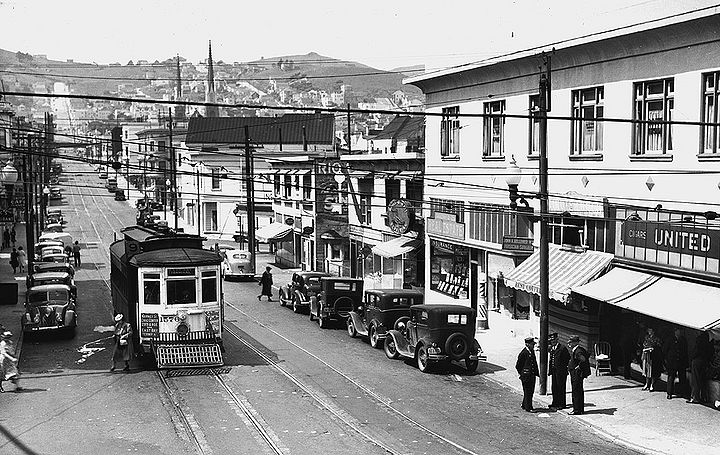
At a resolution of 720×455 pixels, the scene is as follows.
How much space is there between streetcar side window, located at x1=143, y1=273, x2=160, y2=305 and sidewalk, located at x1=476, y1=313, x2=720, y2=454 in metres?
8.78

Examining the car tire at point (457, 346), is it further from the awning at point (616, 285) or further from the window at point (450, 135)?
the window at point (450, 135)

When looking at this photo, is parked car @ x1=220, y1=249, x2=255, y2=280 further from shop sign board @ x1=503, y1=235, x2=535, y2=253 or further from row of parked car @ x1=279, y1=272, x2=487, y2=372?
shop sign board @ x1=503, y1=235, x2=535, y2=253

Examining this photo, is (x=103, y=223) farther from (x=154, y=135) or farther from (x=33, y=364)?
(x=33, y=364)

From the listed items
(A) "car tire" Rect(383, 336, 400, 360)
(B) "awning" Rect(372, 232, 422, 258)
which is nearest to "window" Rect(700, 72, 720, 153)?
(A) "car tire" Rect(383, 336, 400, 360)

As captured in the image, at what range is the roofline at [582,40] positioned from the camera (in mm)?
21750

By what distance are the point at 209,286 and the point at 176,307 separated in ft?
3.54

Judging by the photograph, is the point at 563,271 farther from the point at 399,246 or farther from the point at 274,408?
the point at 399,246

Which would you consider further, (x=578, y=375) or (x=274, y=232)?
(x=274, y=232)

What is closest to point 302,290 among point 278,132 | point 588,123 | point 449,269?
point 449,269

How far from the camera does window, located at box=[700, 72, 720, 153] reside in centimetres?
2205

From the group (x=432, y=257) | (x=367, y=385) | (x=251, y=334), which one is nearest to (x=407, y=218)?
(x=432, y=257)

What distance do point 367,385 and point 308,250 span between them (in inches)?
1303

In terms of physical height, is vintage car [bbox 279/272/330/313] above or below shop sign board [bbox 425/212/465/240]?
below

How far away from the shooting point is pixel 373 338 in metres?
29.4
